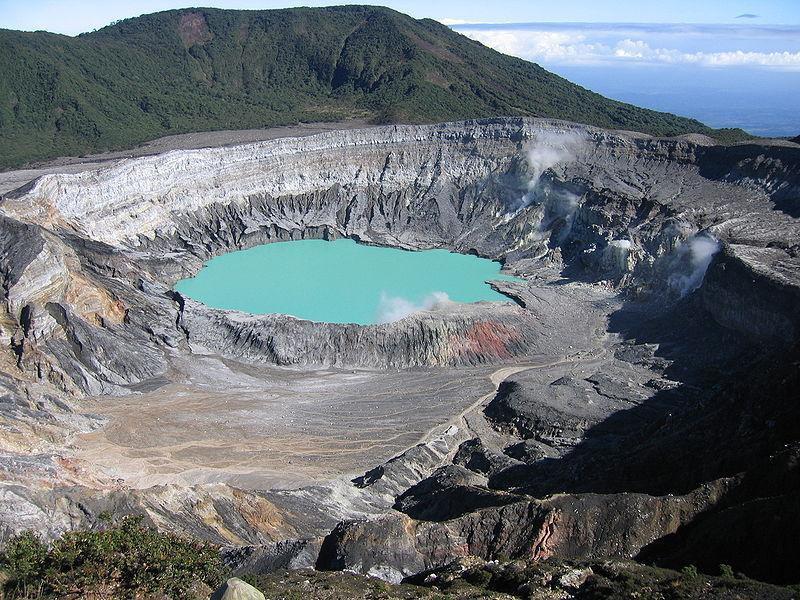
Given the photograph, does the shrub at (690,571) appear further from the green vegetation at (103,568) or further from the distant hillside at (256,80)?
the distant hillside at (256,80)

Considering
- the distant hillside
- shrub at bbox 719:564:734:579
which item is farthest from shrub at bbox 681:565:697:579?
the distant hillside

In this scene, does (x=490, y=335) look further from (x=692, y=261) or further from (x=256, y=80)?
(x=256, y=80)

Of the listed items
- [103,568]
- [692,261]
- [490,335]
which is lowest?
[490,335]

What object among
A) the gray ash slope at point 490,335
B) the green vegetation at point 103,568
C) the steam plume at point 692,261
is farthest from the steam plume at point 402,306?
the green vegetation at point 103,568

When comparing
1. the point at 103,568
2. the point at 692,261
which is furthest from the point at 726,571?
the point at 692,261

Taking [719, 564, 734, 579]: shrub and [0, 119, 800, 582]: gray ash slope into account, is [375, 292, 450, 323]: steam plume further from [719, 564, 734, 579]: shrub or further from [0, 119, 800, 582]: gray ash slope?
[719, 564, 734, 579]: shrub

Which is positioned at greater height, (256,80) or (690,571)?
(256,80)
